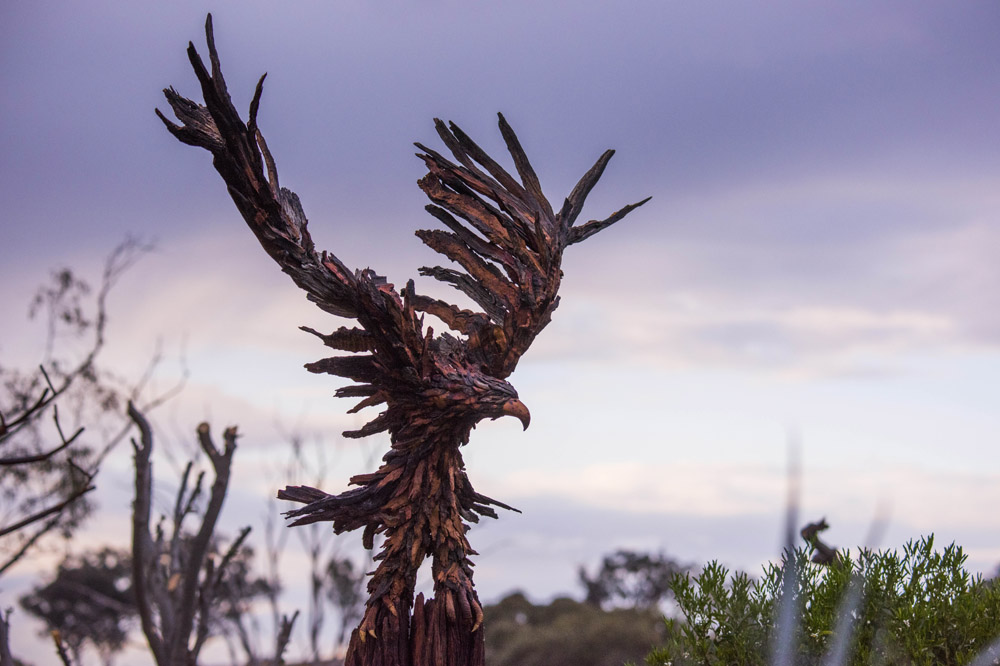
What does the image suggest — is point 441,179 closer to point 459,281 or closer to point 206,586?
point 459,281

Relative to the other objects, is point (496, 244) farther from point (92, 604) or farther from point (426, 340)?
point (92, 604)

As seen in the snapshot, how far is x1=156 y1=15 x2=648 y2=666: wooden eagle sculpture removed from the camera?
351 cm

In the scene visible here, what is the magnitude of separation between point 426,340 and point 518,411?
52 cm

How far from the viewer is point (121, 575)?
18953 millimetres

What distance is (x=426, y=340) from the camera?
3807 mm

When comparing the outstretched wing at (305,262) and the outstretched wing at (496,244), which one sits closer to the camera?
the outstretched wing at (305,262)

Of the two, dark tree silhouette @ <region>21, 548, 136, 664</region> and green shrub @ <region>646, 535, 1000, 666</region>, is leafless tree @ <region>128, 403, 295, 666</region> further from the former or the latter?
dark tree silhouette @ <region>21, 548, 136, 664</region>

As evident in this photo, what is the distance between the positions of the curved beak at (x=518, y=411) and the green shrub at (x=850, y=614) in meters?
1.38

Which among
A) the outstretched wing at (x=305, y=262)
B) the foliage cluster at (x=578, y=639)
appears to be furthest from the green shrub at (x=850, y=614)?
the foliage cluster at (x=578, y=639)

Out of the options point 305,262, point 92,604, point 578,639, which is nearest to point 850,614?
point 305,262

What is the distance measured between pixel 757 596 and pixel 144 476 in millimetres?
4307

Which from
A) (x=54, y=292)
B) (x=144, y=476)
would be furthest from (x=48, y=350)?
(x=144, y=476)

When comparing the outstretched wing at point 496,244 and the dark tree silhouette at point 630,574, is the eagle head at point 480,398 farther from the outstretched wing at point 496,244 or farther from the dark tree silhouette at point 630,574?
the dark tree silhouette at point 630,574

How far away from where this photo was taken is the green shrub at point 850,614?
14.7ft
